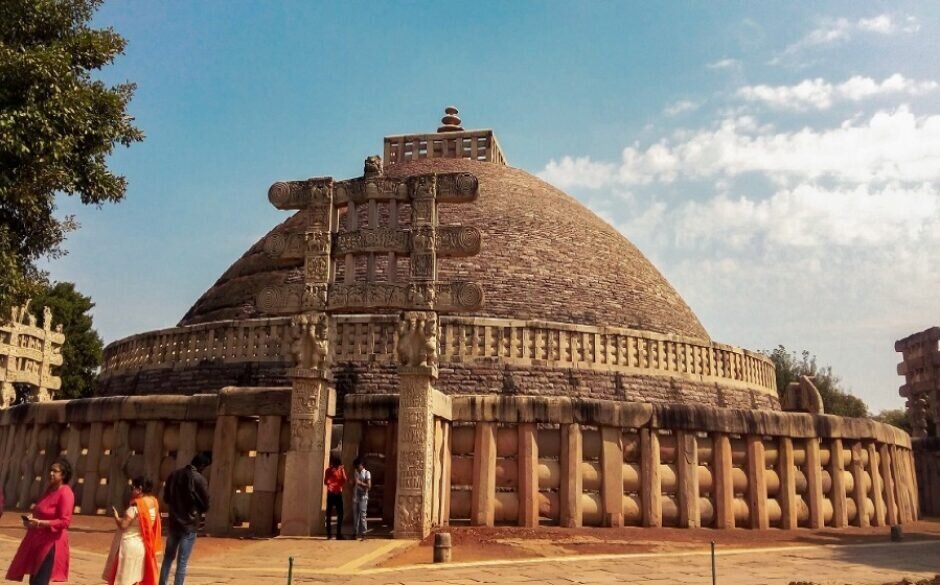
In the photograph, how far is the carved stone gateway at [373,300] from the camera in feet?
29.6

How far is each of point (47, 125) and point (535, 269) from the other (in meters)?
12.8

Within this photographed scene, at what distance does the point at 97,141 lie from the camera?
10.3 meters

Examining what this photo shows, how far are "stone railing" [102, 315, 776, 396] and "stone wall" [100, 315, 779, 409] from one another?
2 centimetres

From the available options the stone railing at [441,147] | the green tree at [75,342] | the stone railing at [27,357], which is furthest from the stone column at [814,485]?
the green tree at [75,342]

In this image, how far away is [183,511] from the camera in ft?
20.1

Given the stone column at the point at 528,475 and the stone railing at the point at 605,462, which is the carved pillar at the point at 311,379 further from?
the stone column at the point at 528,475

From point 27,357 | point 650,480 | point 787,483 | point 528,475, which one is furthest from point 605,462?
point 27,357

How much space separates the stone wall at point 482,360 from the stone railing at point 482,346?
0.07 ft

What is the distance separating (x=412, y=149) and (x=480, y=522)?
1797cm

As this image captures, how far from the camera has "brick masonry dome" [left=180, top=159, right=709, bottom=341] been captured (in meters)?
19.1

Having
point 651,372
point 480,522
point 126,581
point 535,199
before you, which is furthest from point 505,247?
point 126,581

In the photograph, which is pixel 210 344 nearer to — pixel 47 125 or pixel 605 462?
pixel 47 125

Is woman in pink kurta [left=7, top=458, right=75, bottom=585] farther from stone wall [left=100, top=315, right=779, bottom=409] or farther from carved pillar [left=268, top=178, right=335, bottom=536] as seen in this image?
stone wall [left=100, top=315, right=779, bottom=409]

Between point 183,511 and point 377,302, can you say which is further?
point 377,302
